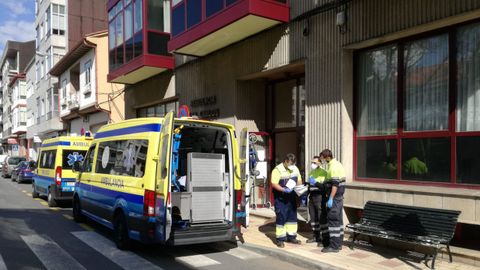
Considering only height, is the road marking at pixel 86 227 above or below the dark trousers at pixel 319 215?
below

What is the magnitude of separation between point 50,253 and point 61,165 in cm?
582

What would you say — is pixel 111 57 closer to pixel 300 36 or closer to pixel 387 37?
pixel 300 36

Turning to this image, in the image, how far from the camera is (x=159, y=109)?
56.8 ft

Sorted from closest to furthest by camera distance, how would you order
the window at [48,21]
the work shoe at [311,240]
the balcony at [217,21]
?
the work shoe at [311,240] → the balcony at [217,21] → the window at [48,21]

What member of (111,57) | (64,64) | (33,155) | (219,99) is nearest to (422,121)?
(219,99)

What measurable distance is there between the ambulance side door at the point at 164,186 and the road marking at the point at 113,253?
0.56 metres

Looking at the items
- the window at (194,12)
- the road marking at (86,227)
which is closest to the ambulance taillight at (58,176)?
the road marking at (86,227)

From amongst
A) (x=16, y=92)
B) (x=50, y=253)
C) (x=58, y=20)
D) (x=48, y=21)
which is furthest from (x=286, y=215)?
(x=16, y=92)

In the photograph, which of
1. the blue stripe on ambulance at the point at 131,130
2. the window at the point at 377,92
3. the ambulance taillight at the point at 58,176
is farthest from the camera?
the ambulance taillight at the point at 58,176

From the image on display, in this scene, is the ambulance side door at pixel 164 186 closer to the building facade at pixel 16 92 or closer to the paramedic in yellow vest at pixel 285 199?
the paramedic in yellow vest at pixel 285 199

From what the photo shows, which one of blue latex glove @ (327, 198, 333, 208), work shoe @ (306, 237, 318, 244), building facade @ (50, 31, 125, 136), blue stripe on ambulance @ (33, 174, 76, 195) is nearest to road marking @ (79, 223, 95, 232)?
blue stripe on ambulance @ (33, 174, 76, 195)

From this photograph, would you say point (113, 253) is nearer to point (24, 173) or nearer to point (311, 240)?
point (311, 240)

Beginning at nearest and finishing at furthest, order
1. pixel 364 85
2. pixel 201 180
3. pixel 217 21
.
Answer: 1. pixel 201 180
2. pixel 364 85
3. pixel 217 21

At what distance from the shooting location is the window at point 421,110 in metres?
6.98
